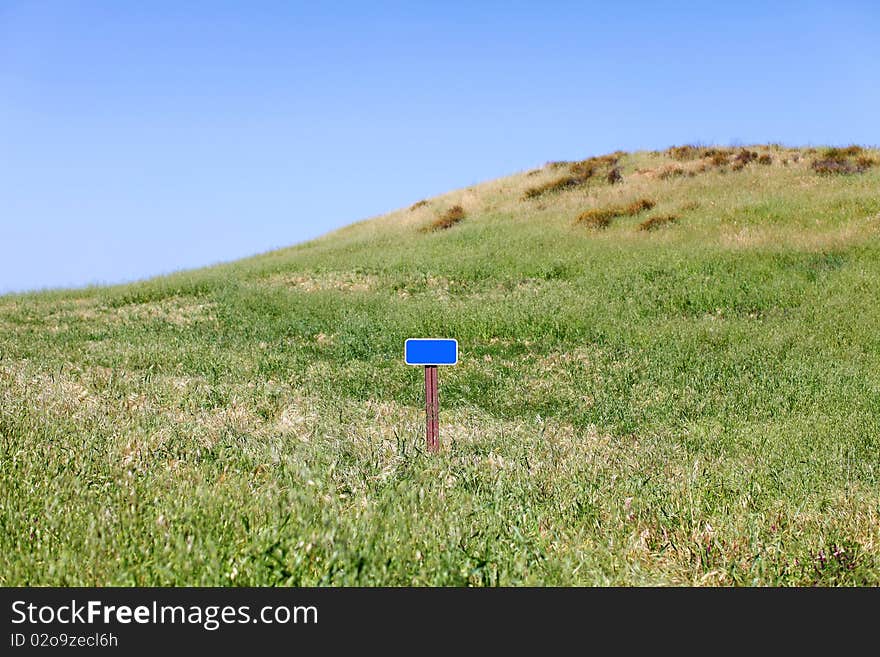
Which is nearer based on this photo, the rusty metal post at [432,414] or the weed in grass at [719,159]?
the rusty metal post at [432,414]

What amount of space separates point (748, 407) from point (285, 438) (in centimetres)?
826

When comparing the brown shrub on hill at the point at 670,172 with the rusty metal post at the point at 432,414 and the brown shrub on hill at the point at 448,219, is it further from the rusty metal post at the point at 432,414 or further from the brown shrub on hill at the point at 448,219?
the rusty metal post at the point at 432,414

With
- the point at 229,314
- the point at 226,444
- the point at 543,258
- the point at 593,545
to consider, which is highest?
the point at 543,258

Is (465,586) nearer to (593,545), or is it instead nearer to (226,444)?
(593,545)

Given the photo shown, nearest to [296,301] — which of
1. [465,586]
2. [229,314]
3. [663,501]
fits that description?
[229,314]

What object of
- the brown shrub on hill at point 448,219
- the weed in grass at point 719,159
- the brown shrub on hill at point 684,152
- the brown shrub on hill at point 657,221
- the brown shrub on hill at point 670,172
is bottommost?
the brown shrub on hill at point 657,221

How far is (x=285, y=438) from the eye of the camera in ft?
26.8

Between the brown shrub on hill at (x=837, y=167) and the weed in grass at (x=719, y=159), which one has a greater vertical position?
the weed in grass at (x=719, y=159)

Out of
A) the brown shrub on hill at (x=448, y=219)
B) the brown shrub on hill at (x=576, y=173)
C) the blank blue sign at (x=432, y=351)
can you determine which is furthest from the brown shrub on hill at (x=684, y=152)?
the blank blue sign at (x=432, y=351)

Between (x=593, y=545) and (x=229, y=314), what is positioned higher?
(x=229, y=314)

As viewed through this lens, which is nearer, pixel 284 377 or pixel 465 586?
pixel 465 586

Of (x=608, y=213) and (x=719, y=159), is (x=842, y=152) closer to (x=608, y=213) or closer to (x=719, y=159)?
(x=719, y=159)

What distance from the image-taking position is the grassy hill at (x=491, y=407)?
187 inches

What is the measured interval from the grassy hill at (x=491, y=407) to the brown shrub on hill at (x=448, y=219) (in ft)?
9.81
